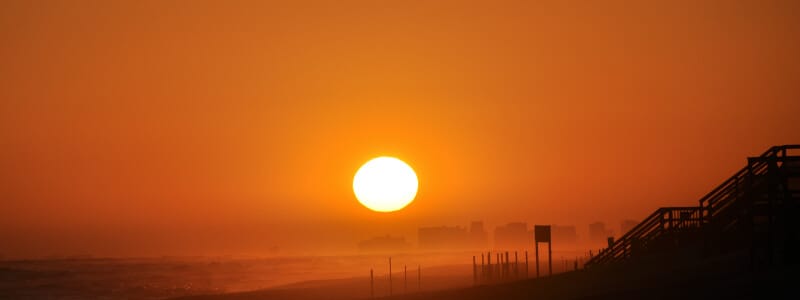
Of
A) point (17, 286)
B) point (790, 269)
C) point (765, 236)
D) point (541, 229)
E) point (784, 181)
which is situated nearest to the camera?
point (790, 269)

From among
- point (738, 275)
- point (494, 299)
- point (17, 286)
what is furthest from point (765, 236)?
point (17, 286)

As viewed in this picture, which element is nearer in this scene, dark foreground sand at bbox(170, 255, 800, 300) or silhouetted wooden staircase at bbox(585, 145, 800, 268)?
dark foreground sand at bbox(170, 255, 800, 300)

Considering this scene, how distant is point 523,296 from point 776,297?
11.6 m

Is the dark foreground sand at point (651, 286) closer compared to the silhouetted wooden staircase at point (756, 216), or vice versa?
A: the dark foreground sand at point (651, 286)

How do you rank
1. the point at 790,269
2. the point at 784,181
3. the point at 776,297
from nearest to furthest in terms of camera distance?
the point at 776,297 < the point at 790,269 < the point at 784,181

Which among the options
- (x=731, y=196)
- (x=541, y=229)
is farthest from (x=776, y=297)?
(x=541, y=229)

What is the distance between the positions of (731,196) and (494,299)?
8.76 meters

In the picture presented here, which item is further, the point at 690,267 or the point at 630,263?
the point at 630,263

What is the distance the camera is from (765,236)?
25.8 metres

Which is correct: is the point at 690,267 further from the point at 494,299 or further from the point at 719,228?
the point at 494,299

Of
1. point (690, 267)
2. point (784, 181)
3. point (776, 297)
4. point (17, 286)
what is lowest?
point (776, 297)

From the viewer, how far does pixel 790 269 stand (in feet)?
72.3

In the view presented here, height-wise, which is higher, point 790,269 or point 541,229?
point 541,229

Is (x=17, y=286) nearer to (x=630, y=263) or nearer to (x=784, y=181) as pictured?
(x=630, y=263)
